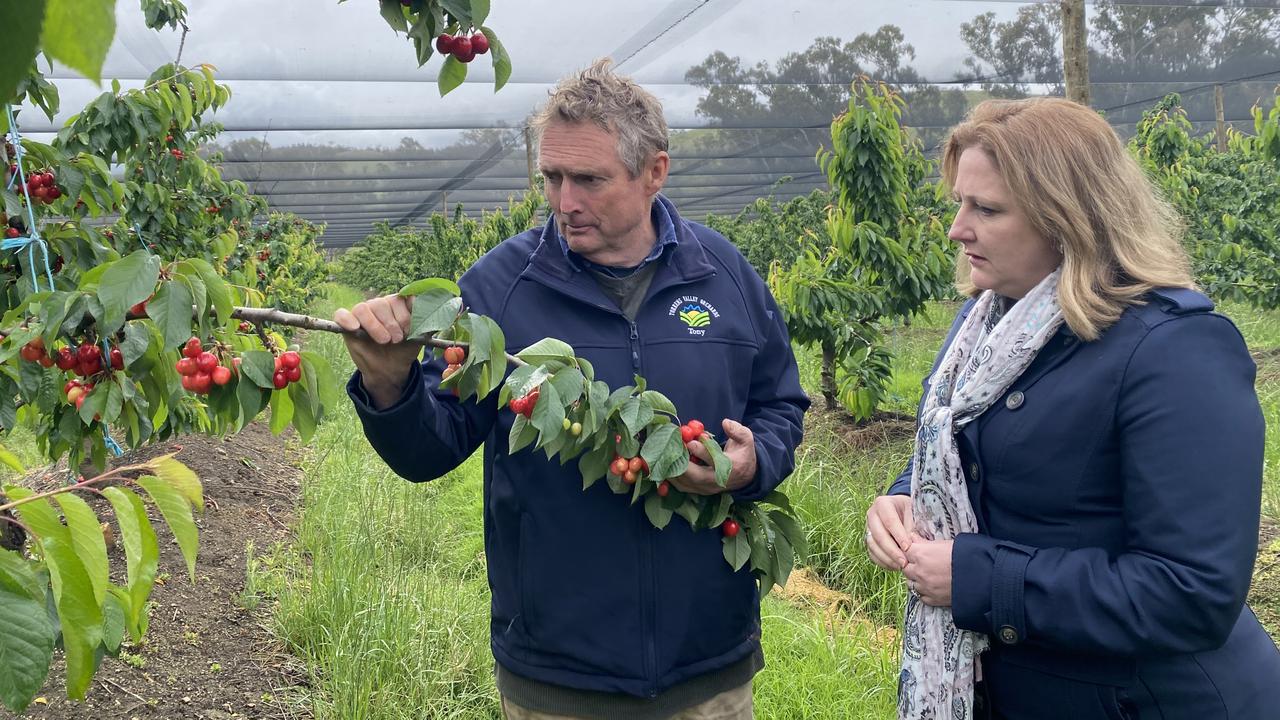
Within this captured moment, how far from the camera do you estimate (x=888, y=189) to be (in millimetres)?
6117

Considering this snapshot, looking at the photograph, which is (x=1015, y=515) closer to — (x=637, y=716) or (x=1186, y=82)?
(x=637, y=716)

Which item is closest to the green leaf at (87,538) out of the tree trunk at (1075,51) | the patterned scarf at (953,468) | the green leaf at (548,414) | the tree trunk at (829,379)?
the green leaf at (548,414)

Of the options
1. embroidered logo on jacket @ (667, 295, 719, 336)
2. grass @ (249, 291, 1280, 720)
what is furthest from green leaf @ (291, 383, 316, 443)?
grass @ (249, 291, 1280, 720)

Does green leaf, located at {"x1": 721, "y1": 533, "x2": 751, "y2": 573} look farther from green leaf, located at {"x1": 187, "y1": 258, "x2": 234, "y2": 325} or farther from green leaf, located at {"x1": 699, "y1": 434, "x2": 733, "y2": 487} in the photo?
green leaf, located at {"x1": 187, "y1": 258, "x2": 234, "y2": 325}

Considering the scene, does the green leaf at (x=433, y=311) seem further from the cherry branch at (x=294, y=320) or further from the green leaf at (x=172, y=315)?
the green leaf at (x=172, y=315)

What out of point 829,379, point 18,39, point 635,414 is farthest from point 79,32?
point 829,379

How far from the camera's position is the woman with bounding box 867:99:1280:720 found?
4.31ft

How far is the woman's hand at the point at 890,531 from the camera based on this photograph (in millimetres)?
1618

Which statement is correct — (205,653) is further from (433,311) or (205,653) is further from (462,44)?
(462,44)

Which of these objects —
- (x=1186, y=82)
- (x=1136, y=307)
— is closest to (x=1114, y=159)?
(x=1136, y=307)

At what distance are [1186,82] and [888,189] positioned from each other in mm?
8835

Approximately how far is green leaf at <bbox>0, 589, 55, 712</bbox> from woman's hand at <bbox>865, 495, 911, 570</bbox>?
3.94 feet

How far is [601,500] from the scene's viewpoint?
68.6 inches

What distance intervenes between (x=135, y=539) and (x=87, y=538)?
0.04m
